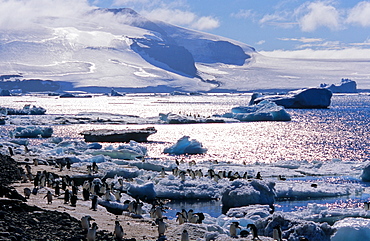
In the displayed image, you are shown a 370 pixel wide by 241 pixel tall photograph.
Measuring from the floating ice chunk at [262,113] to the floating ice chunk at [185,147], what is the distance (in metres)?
26.1

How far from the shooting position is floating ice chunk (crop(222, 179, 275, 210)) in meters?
17.4

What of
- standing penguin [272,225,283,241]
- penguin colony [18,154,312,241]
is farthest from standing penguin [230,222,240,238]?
standing penguin [272,225,283,241]

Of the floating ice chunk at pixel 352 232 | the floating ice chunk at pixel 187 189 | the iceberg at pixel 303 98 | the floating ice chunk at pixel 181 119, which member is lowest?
the floating ice chunk at pixel 187 189

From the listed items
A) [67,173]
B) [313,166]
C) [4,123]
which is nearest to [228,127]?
[4,123]

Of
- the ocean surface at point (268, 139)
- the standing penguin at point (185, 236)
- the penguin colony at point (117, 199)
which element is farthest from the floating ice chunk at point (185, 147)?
the standing penguin at point (185, 236)

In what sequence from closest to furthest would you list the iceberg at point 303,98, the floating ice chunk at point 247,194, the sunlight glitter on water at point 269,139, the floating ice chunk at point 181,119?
the floating ice chunk at point 247,194 → the sunlight glitter on water at point 269,139 → the floating ice chunk at point 181,119 → the iceberg at point 303,98

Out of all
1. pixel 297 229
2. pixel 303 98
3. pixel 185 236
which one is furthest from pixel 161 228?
pixel 303 98

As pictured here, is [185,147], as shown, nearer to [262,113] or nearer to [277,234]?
[277,234]

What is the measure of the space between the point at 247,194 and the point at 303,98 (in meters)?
63.5

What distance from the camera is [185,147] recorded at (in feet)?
109

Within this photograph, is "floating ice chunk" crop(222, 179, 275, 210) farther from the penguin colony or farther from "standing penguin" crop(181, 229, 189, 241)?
"standing penguin" crop(181, 229, 189, 241)

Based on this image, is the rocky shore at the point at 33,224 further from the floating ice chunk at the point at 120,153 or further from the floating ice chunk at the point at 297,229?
the floating ice chunk at the point at 120,153

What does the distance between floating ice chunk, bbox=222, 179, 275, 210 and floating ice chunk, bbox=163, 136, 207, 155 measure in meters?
15.2

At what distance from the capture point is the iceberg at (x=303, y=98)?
77.4 metres
